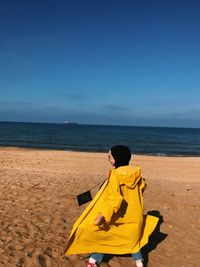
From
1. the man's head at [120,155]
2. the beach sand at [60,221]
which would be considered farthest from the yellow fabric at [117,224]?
the beach sand at [60,221]

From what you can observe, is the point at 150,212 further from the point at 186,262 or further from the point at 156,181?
the point at 156,181

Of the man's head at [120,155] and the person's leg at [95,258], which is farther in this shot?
the person's leg at [95,258]

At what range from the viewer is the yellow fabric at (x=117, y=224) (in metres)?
5.55

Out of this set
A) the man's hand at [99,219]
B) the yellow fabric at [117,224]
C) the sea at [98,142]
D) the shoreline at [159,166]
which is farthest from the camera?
the sea at [98,142]

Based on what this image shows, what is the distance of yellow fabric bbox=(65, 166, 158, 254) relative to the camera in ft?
18.2

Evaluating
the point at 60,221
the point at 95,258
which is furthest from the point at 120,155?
the point at 60,221

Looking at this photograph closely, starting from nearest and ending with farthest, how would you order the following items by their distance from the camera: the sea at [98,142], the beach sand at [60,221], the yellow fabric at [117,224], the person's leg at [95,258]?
the yellow fabric at [117,224], the person's leg at [95,258], the beach sand at [60,221], the sea at [98,142]

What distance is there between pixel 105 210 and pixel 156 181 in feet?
30.7

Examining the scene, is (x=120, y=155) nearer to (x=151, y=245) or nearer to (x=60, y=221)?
(x=151, y=245)

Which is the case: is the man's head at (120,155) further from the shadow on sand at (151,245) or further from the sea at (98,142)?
the sea at (98,142)

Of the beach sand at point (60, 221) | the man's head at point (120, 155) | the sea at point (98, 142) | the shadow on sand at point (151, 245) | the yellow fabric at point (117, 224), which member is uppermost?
the man's head at point (120, 155)

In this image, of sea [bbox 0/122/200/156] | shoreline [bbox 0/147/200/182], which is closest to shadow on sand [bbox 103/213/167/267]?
shoreline [bbox 0/147/200/182]

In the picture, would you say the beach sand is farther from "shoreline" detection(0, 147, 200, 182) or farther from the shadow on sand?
"shoreline" detection(0, 147, 200, 182)

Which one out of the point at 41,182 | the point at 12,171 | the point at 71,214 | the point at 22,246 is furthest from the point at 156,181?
the point at 22,246
